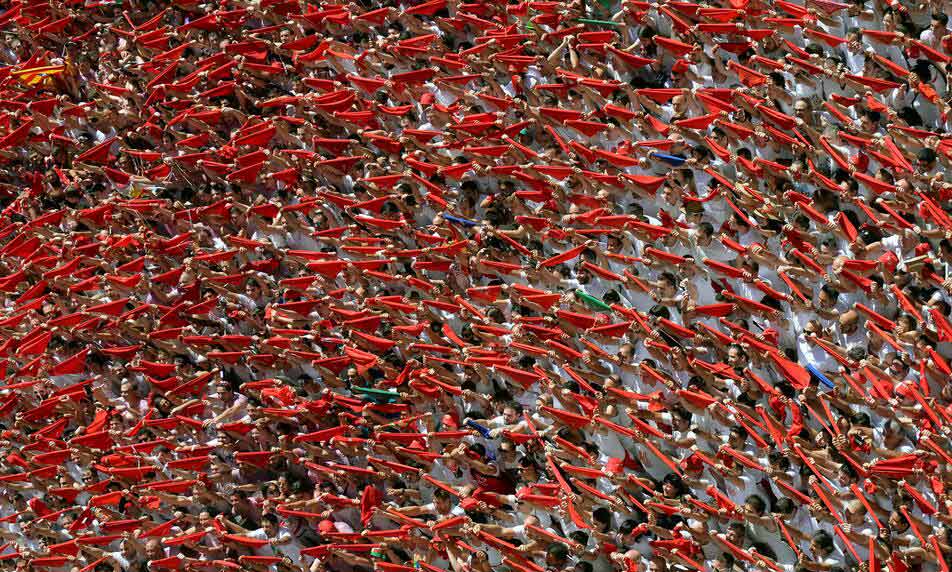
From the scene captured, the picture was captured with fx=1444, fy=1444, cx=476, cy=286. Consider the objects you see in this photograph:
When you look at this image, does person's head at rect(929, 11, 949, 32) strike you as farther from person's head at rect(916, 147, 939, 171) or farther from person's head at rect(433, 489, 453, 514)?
person's head at rect(433, 489, 453, 514)

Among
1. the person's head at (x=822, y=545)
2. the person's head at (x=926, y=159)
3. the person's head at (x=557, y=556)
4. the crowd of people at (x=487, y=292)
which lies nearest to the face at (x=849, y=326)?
the crowd of people at (x=487, y=292)

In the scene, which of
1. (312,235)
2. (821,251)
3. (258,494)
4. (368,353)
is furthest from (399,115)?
(821,251)

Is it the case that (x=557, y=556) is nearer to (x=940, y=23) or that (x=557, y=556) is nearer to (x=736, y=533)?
(x=736, y=533)

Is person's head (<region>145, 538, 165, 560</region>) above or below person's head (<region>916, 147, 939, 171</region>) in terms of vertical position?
below

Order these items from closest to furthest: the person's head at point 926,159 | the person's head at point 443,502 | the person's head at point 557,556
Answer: the person's head at point 926,159
the person's head at point 557,556
the person's head at point 443,502

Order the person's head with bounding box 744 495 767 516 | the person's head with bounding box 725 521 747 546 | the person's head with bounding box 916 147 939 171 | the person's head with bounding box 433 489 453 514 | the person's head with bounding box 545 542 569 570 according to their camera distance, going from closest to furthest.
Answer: the person's head with bounding box 725 521 747 546
the person's head with bounding box 744 495 767 516
the person's head with bounding box 916 147 939 171
the person's head with bounding box 545 542 569 570
the person's head with bounding box 433 489 453 514

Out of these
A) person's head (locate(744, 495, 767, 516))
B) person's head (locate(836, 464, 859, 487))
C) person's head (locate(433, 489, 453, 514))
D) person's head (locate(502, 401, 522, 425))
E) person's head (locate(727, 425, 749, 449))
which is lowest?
person's head (locate(433, 489, 453, 514))

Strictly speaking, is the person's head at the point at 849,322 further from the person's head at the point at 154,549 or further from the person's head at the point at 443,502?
the person's head at the point at 154,549

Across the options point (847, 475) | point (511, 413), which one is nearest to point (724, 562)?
point (847, 475)

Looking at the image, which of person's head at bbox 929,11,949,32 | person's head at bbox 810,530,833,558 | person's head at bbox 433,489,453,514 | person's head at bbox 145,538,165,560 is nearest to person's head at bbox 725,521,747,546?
person's head at bbox 810,530,833,558
